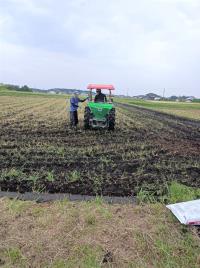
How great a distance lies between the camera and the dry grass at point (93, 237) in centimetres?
396

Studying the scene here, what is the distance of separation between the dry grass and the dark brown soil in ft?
3.43

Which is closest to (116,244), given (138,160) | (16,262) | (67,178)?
(16,262)

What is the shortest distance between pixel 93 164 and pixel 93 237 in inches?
159

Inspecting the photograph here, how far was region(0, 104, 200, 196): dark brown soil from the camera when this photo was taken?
6582 millimetres

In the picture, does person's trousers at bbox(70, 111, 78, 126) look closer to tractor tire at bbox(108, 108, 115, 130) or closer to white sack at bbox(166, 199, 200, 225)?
tractor tire at bbox(108, 108, 115, 130)

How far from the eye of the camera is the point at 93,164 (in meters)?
8.43

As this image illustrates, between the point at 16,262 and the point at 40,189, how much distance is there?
2.45 meters

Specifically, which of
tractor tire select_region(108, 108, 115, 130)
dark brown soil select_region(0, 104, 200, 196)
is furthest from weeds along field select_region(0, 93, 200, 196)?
tractor tire select_region(108, 108, 115, 130)

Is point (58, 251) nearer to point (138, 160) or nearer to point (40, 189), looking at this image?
point (40, 189)

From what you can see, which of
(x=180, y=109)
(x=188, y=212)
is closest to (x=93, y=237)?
(x=188, y=212)

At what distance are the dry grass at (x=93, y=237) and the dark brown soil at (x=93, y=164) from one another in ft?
3.43

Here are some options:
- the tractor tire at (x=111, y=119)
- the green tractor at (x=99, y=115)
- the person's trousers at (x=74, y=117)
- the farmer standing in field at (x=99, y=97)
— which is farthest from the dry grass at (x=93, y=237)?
the person's trousers at (x=74, y=117)

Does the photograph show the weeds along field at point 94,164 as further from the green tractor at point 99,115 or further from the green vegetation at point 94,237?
the green tractor at point 99,115

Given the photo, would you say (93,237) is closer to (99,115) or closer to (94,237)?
(94,237)
